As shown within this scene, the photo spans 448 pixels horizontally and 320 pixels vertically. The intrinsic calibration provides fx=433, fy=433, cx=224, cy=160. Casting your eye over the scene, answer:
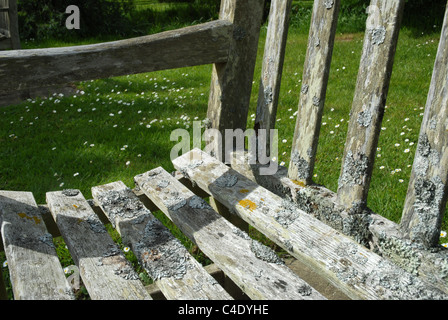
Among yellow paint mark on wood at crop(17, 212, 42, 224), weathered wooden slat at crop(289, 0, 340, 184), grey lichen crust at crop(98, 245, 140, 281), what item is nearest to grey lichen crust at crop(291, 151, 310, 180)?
weathered wooden slat at crop(289, 0, 340, 184)

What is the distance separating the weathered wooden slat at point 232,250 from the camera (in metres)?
1.42

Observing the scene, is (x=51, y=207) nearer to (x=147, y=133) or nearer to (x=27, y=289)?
(x=27, y=289)

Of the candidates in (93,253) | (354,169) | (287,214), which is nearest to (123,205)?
(93,253)

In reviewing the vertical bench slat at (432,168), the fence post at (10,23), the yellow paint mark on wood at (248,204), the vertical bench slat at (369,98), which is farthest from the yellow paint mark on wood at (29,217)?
the fence post at (10,23)

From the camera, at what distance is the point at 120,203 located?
212cm

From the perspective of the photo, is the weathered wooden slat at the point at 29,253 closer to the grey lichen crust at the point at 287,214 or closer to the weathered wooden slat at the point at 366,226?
the grey lichen crust at the point at 287,214

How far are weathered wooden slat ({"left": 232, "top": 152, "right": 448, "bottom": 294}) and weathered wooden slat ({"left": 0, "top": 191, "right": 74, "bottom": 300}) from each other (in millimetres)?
994

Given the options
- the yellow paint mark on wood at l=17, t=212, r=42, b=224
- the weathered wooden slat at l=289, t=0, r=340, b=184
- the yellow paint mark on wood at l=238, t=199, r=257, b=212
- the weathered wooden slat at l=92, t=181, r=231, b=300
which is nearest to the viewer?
the weathered wooden slat at l=92, t=181, r=231, b=300

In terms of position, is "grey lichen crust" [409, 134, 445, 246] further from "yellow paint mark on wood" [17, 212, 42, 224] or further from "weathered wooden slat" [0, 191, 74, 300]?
"yellow paint mark on wood" [17, 212, 42, 224]

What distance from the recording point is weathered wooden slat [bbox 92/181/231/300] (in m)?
1.48

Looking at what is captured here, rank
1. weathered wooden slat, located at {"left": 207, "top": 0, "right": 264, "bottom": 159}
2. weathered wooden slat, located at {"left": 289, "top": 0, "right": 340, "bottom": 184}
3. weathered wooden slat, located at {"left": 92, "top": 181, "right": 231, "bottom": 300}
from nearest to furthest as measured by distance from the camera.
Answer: weathered wooden slat, located at {"left": 92, "top": 181, "right": 231, "bottom": 300} → weathered wooden slat, located at {"left": 289, "top": 0, "right": 340, "bottom": 184} → weathered wooden slat, located at {"left": 207, "top": 0, "right": 264, "bottom": 159}

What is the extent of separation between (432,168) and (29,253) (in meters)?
1.49

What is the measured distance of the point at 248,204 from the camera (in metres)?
1.88

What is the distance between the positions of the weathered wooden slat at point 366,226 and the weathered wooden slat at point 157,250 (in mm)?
551
